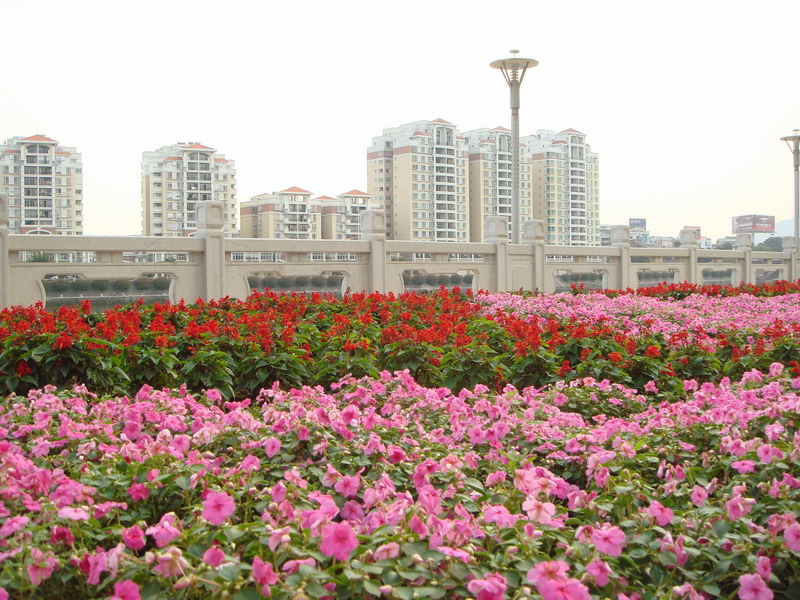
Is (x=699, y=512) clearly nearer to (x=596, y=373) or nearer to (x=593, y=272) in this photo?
(x=596, y=373)

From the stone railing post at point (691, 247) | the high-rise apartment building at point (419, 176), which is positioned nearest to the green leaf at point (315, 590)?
the stone railing post at point (691, 247)

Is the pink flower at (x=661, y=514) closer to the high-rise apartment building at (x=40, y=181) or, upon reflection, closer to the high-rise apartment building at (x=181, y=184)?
the high-rise apartment building at (x=181, y=184)

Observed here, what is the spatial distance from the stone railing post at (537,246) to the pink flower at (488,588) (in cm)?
1367

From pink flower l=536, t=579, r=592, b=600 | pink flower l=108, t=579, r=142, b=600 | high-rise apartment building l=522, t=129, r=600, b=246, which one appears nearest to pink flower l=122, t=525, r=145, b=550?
pink flower l=108, t=579, r=142, b=600

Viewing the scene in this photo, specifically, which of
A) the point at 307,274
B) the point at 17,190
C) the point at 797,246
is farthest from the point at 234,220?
the point at 307,274

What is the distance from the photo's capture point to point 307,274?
12.4 meters

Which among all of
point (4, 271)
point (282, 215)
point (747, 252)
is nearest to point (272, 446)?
point (4, 271)

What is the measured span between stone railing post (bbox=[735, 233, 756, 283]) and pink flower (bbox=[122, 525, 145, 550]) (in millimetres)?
20505

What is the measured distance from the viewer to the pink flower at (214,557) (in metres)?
1.88

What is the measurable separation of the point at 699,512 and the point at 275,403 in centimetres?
202

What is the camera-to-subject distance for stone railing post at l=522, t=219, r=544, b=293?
605 inches

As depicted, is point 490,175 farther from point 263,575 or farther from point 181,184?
point 263,575

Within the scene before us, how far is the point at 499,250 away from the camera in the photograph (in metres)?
14.6

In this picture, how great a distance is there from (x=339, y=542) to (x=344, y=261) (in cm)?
1121
